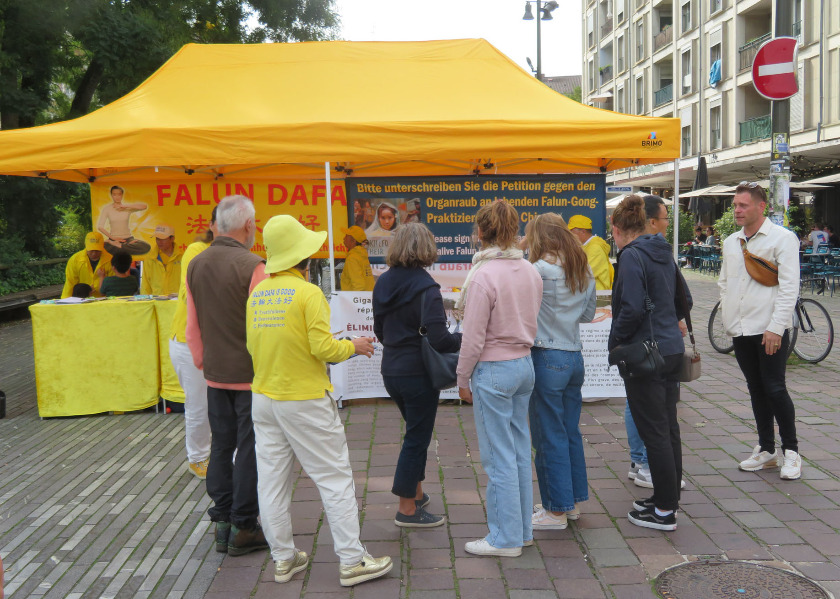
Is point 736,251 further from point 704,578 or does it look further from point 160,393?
point 160,393

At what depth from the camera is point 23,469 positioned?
5.36 meters

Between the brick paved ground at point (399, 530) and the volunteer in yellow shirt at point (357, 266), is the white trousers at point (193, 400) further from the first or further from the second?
the volunteer in yellow shirt at point (357, 266)

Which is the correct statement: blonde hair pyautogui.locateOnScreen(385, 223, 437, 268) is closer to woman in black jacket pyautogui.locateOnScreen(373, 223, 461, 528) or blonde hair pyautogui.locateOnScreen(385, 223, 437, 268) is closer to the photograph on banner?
woman in black jacket pyautogui.locateOnScreen(373, 223, 461, 528)

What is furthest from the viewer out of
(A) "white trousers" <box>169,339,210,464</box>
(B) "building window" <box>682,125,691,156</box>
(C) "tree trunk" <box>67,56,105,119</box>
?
(B) "building window" <box>682,125,691,156</box>

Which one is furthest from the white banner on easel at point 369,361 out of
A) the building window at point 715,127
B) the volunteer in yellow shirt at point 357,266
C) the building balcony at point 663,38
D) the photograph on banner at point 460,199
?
the building balcony at point 663,38

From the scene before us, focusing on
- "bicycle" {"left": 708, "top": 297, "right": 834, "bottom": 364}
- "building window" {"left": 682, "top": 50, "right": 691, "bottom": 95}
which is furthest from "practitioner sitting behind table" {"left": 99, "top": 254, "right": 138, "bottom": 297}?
"building window" {"left": 682, "top": 50, "right": 691, "bottom": 95}

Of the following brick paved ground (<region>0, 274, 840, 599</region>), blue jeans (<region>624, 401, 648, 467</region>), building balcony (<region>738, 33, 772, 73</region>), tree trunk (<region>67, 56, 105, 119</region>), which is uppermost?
building balcony (<region>738, 33, 772, 73</region>)

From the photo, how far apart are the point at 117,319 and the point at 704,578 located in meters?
5.30

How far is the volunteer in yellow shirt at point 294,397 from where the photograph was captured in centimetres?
331

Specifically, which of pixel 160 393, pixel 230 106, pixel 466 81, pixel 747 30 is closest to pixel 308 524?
pixel 160 393

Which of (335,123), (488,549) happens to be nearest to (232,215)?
(488,549)

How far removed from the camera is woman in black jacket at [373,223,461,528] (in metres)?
3.74

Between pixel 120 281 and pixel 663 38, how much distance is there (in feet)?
121

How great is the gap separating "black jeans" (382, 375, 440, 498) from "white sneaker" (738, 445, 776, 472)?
2.31 m
